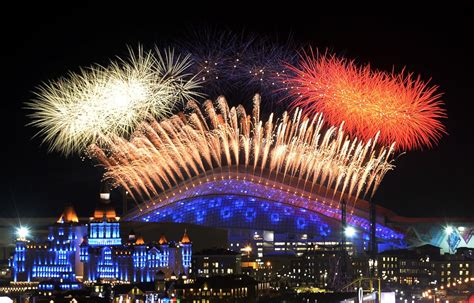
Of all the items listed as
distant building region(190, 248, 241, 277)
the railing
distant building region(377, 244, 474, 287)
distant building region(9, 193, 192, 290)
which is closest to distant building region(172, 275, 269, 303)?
the railing

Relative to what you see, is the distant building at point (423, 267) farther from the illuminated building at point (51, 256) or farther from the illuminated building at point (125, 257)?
the illuminated building at point (51, 256)

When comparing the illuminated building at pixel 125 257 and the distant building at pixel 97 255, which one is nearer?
the illuminated building at pixel 125 257

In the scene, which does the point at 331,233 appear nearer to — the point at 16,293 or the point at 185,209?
the point at 185,209

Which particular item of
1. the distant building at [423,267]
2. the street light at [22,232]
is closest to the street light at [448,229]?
the distant building at [423,267]

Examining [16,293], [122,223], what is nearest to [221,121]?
[16,293]

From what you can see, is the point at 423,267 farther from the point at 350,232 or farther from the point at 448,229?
the point at 448,229
